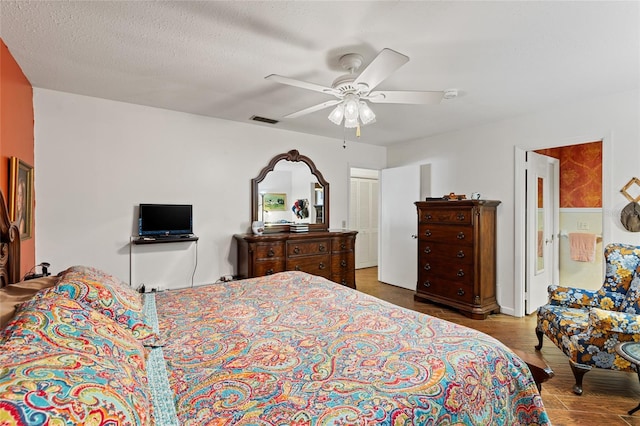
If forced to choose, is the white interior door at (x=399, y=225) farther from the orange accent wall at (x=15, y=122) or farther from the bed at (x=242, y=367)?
the orange accent wall at (x=15, y=122)

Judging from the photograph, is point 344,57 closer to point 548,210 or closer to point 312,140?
point 312,140

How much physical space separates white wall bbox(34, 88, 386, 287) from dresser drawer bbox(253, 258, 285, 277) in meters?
0.48

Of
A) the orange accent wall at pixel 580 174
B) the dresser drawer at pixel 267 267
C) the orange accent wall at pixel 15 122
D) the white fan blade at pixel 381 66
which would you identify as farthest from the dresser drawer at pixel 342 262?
the orange accent wall at pixel 15 122

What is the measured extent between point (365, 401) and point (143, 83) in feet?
9.81

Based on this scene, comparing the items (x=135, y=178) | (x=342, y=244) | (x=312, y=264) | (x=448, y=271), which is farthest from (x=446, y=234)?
(x=135, y=178)

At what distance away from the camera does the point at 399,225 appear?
199 inches

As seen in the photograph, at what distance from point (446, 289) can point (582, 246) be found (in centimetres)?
196

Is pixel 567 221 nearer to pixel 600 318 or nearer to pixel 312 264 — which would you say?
pixel 600 318

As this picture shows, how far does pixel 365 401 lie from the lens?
94 centimetres

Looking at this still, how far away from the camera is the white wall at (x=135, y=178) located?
9.55 feet

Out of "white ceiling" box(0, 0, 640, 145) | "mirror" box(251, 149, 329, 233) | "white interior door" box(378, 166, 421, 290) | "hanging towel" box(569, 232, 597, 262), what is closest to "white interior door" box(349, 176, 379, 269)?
"white interior door" box(378, 166, 421, 290)

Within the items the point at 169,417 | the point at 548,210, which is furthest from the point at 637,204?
the point at 169,417

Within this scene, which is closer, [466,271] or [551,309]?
[551,309]

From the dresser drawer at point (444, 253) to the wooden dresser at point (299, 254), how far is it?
1.00 meters
